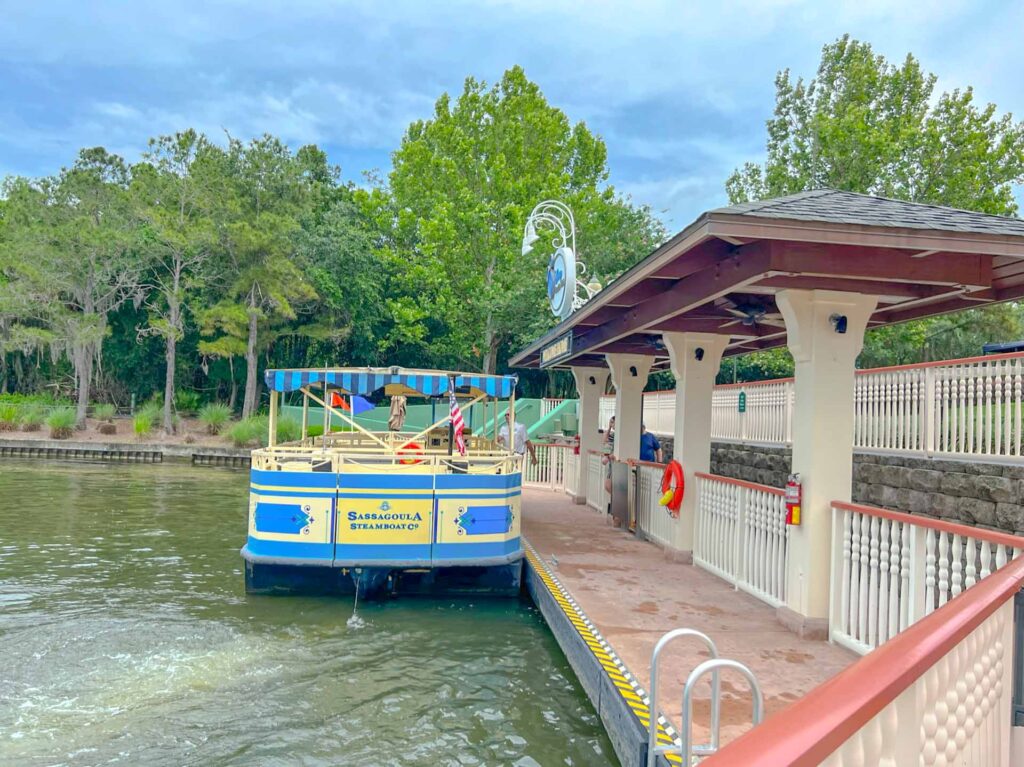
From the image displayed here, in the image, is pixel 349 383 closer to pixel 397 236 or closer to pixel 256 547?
pixel 256 547

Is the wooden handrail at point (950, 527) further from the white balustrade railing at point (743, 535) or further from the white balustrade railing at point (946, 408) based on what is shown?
the white balustrade railing at point (946, 408)

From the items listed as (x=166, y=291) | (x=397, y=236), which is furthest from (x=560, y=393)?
(x=166, y=291)

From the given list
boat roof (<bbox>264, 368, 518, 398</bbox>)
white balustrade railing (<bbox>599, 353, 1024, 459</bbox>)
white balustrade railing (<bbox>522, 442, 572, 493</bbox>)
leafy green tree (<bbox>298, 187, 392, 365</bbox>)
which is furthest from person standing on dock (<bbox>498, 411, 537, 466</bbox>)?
leafy green tree (<bbox>298, 187, 392, 365</bbox>)

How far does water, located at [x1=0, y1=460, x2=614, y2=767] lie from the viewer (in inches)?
183

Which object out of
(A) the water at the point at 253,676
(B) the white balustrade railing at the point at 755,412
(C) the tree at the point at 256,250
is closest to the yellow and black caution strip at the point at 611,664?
(A) the water at the point at 253,676

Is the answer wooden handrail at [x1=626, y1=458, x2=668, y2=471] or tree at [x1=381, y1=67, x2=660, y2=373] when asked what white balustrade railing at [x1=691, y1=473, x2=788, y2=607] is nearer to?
wooden handrail at [x1=626, y1=458, x2=668, y2=471]

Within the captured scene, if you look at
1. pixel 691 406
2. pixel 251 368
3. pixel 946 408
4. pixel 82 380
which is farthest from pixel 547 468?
pixel 82 380

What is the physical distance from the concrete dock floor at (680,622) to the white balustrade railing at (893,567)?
0.92ft

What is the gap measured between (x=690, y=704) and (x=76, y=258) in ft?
101

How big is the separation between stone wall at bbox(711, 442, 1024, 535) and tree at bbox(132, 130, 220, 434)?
24.5 m

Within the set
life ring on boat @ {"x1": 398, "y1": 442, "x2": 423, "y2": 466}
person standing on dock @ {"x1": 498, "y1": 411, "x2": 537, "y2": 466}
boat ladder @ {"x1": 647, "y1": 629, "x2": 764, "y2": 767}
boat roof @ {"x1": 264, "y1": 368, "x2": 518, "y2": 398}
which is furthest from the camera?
person standing on dock @ {"x1": 498, "y1": 411, "x2": 537, "y2": 466}

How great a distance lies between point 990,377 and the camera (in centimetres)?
741

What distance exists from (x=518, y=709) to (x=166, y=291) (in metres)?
27.3

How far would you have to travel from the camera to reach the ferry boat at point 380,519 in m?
7.78
